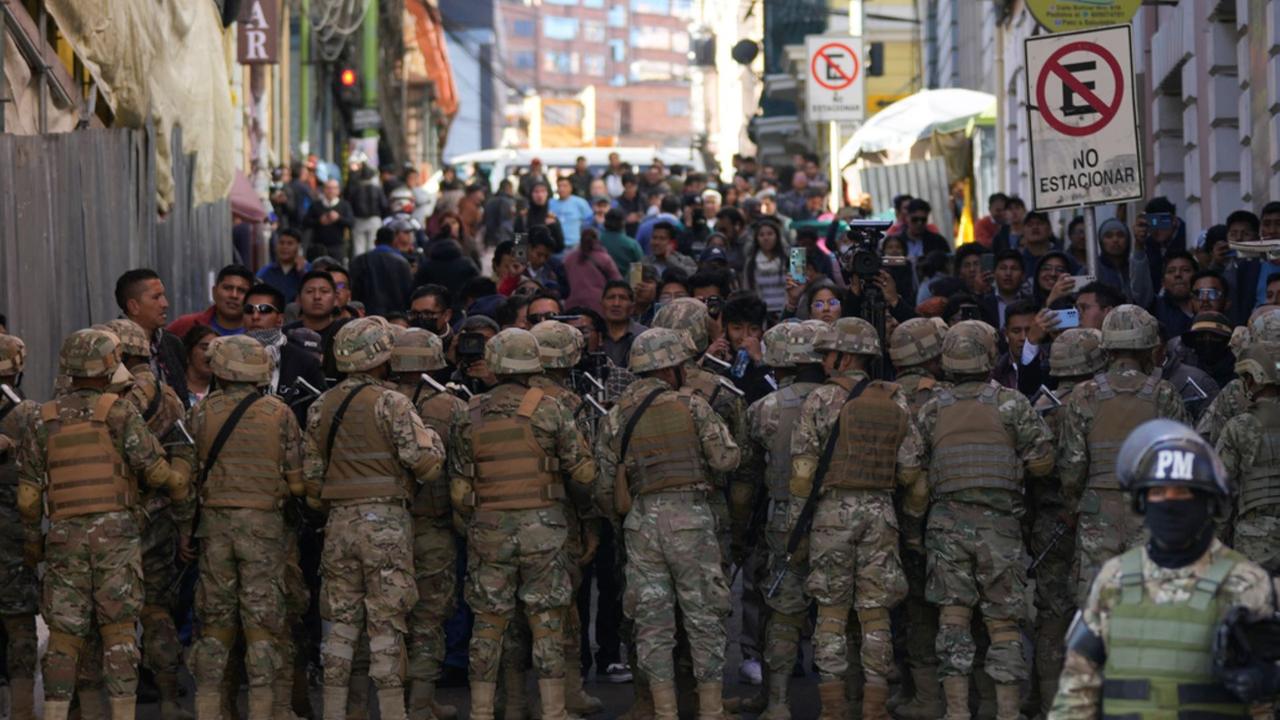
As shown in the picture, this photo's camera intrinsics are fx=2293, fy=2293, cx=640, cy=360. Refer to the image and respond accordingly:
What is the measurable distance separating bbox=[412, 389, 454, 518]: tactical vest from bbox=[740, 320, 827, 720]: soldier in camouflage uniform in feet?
4.78

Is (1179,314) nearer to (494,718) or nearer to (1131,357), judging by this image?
(1131,357)

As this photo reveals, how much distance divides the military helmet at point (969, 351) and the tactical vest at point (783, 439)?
73 centimetres

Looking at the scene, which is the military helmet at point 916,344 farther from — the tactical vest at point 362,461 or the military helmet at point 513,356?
the tactical vest at point 362,461

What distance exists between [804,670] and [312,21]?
26254mm

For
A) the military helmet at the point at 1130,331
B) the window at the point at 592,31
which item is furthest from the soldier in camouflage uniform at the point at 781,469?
the window at the point at 592,31

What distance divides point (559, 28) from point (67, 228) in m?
150

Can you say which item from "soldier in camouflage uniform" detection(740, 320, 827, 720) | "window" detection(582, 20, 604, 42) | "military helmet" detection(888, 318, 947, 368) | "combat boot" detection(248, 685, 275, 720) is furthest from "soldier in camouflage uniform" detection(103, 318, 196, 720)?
"window" detection(582, 20, 604, 42)

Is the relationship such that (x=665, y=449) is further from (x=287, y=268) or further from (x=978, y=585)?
(x=287, y=268)

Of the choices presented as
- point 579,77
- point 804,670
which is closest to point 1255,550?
point 804,670

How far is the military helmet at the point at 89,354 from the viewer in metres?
10.2

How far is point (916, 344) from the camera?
11070 millimetres

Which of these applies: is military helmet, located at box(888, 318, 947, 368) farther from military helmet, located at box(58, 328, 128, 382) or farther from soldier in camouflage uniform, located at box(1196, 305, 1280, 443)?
military helmet, located at box(58, 328, 128, 382)

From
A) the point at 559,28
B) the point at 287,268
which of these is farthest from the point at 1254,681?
the point at 559,28

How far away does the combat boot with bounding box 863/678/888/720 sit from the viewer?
34.0 ft
